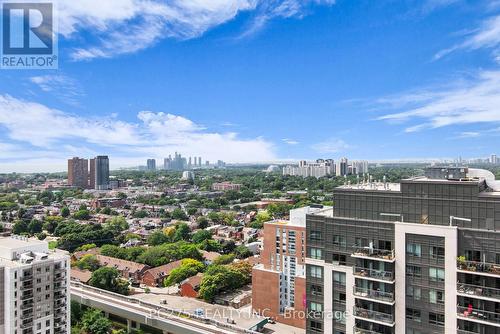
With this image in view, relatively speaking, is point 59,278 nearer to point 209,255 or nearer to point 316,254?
point 316,254

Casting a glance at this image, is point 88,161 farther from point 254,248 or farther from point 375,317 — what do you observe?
point 375,317

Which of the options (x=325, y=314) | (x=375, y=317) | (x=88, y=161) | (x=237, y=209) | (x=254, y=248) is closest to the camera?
(x=375, y=317)

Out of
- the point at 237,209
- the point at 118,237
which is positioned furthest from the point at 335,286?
the point at 237,209

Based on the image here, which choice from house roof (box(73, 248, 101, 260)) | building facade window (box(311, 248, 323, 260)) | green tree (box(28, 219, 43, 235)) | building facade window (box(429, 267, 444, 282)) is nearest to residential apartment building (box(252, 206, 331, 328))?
building facade window (box(311, 248, 323, 260))

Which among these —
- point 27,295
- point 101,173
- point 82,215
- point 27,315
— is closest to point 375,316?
point 27,295

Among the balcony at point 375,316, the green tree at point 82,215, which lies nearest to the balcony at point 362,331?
the balcony at point 375,316
